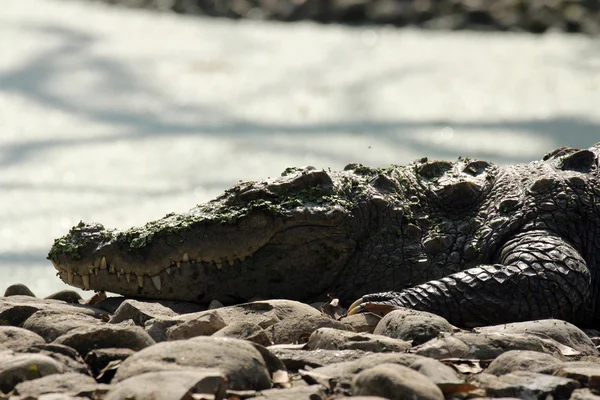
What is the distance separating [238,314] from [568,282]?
5.25 feet

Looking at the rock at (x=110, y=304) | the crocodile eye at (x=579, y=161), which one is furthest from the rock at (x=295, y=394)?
the crocodile eye at (x=579, y=161)

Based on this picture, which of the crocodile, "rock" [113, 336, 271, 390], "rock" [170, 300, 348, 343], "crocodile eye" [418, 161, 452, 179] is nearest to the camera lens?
"rock" [113, 336, 271, 390]

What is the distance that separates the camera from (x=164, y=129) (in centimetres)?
1045

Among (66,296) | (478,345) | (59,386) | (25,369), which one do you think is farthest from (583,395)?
(66,296)

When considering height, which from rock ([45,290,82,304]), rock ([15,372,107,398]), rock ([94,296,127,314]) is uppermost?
rock ([15,372,107,398])

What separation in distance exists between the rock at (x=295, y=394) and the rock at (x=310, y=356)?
0.35 meters

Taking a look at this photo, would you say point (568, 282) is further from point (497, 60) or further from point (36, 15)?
point (36, 15)

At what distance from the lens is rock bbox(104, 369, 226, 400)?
2863 millimetres

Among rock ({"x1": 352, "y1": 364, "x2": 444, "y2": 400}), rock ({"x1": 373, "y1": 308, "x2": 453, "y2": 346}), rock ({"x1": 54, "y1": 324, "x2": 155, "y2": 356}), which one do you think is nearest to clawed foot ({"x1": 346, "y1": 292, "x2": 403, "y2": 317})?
rock ({"x1": 373, "y1": 308, "x2": 453, "y2": 346})

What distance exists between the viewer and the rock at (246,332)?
3.81 m

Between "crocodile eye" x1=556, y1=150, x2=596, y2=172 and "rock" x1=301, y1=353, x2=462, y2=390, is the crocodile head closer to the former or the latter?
"crocodile eye" x1=556, y1=150, x2=596, y2=172

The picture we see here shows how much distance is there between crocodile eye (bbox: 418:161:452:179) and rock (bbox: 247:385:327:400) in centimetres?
267

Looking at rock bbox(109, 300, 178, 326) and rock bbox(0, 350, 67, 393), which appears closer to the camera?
rock bbox(0, 350, 67, 393)

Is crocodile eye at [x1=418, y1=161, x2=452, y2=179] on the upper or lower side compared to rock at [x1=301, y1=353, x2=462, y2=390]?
upper
